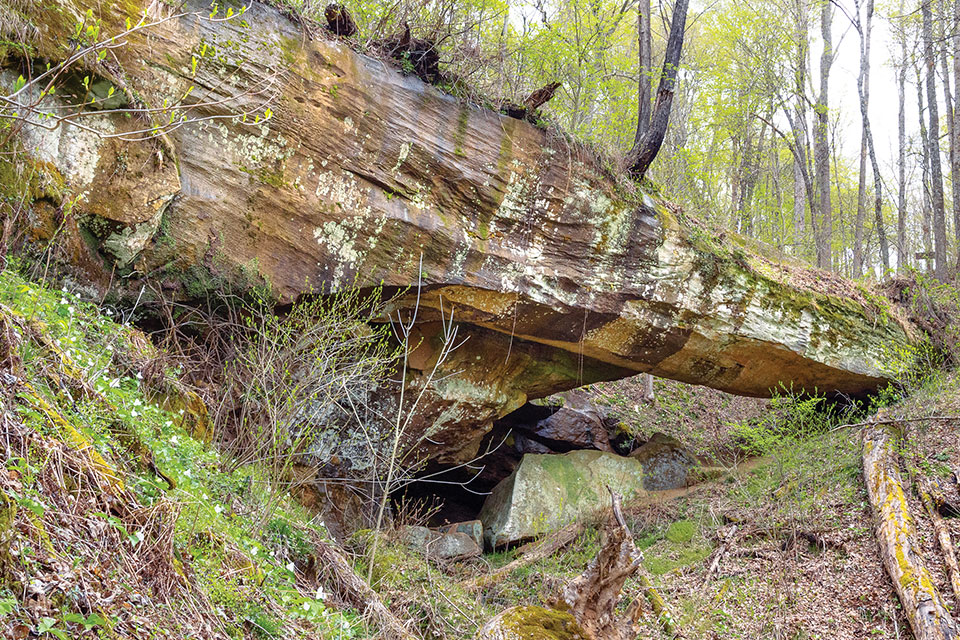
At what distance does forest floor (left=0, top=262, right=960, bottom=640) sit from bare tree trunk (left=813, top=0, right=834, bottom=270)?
584 centimetres

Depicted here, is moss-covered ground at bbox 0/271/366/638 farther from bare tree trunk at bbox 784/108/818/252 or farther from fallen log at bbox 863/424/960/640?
bare tree trunk at bbox 784/108/818/252

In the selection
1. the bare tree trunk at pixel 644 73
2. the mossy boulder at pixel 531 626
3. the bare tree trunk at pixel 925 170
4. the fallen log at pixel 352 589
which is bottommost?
the fallen log at pixel 352 589

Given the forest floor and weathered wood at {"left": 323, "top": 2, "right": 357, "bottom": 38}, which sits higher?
weathered wood at {"left": 323, "top": 2, "right": 357, "bottom": 38}

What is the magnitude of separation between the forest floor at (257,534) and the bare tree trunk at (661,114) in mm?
3915

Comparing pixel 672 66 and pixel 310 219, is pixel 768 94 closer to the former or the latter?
pixel 672 66

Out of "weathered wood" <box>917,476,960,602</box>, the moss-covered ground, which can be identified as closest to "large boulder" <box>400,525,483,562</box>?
the moss-covered ground

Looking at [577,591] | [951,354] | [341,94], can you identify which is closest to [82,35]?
[341,94]

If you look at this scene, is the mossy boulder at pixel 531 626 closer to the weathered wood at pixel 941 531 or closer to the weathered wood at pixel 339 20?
the weathered wood at pixel 941 531

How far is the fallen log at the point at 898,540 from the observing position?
4902mm

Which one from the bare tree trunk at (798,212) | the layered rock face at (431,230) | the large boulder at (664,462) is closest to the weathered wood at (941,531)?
the layered rock face at (431,230)

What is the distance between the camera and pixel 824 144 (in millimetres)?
14609

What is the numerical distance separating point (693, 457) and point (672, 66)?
250 inches

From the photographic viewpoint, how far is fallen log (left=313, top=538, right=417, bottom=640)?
462 centimetres

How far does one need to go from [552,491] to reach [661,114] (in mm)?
5771
